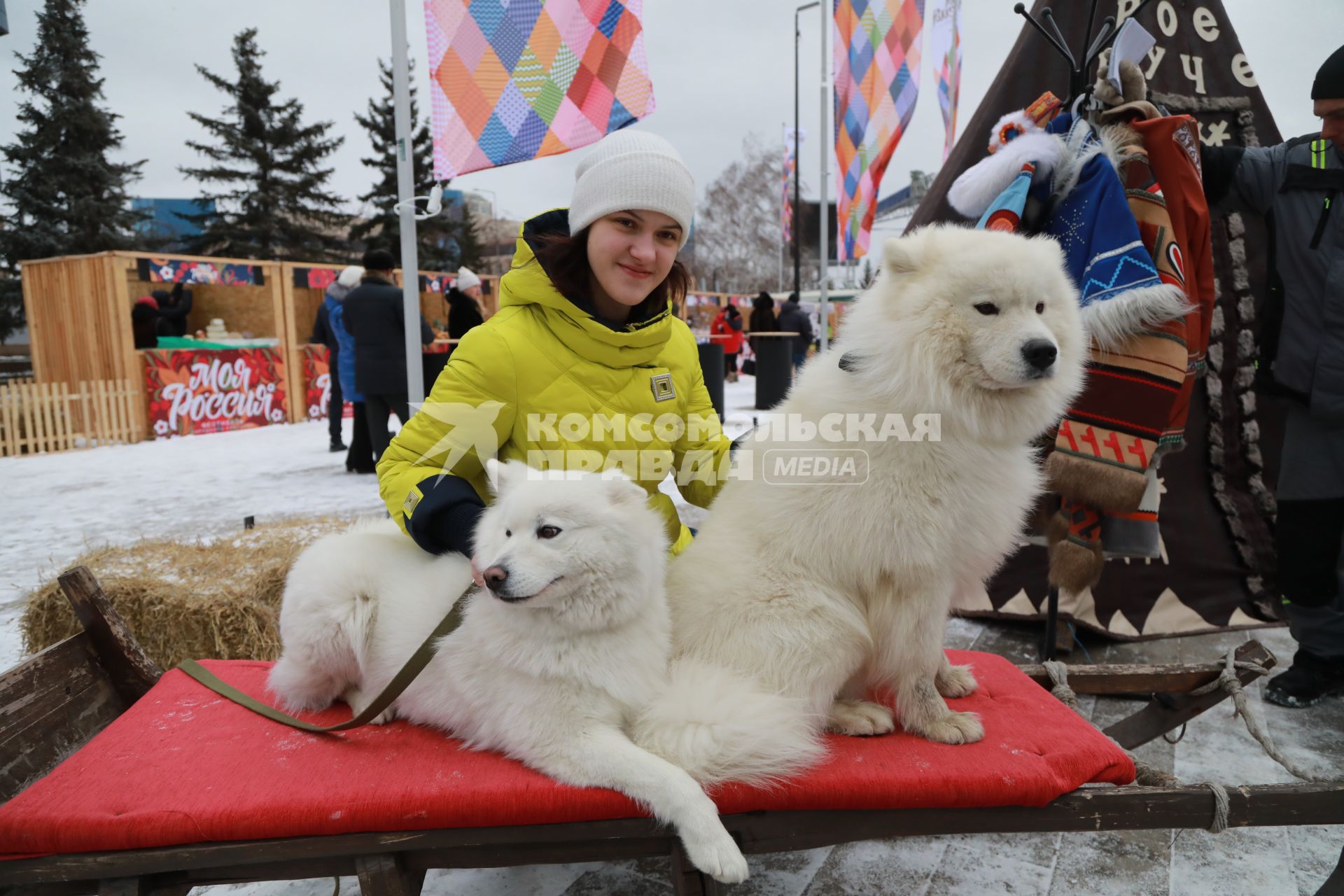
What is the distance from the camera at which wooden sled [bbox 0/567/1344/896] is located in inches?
60.8

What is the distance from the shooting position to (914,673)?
1.85 meters

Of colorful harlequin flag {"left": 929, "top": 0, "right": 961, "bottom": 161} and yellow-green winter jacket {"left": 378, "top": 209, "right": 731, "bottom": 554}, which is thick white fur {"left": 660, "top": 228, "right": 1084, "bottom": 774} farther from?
colorful harlequin flag {"left": 929, "top": 0, "right": 961, "bottom": 161}

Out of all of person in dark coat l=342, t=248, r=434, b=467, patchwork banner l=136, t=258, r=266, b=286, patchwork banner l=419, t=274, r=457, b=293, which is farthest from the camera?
patchwork banner l=419, t=274, r=457, b=293

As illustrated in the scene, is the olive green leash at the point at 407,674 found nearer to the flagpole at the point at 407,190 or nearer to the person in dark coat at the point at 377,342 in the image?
the flagpole at the point at 407,190

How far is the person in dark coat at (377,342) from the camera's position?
7078 mm

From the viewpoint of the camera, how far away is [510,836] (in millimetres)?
1592

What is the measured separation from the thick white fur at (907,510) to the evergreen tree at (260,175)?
27.8 meters

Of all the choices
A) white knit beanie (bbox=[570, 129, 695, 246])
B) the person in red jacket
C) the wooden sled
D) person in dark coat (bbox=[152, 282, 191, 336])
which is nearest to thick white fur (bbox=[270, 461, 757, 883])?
the wooden sled

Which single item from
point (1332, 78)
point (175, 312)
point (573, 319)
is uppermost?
point (1332, 78)

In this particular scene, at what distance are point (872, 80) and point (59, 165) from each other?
23.3 m

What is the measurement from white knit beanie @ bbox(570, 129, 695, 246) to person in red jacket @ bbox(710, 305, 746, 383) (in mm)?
14665

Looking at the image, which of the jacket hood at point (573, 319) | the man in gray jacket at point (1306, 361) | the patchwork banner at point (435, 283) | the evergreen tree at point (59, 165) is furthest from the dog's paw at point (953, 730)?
the evergreen tree at point (59, 165)

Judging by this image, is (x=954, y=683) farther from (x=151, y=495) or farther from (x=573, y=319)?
(x=151, y=495)

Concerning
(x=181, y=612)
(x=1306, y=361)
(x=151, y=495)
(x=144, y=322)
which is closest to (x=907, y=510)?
(x=1306, y=361)
